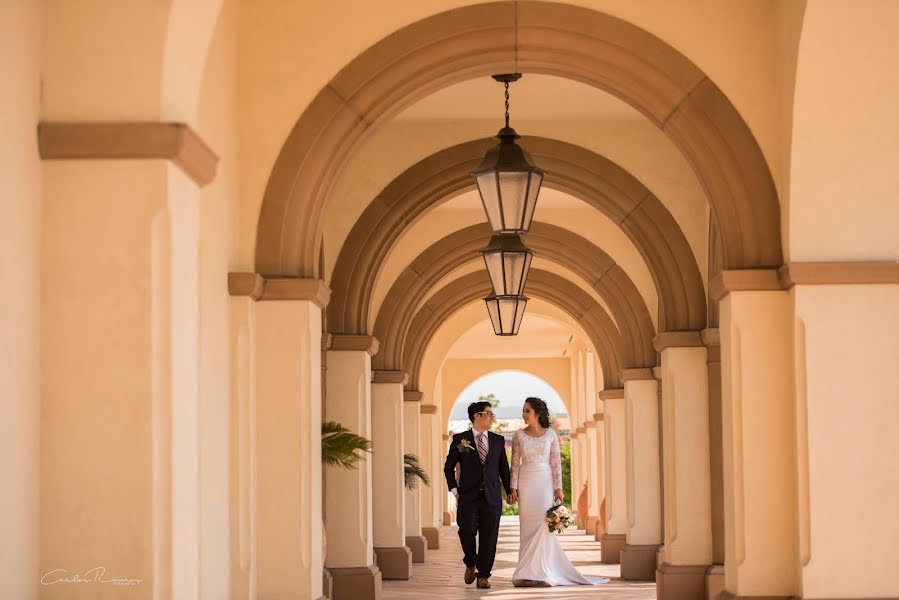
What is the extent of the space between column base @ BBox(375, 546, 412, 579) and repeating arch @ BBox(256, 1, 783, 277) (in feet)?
21.2

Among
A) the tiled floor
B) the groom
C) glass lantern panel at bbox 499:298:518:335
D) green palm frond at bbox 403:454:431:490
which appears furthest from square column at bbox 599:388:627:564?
glass lantern panel at bbox 499:298:518:335

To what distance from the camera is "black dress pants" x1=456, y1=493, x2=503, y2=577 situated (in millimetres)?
13117

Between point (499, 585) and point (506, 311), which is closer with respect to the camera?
point (506, 311)

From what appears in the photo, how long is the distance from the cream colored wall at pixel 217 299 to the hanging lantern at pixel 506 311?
504cm

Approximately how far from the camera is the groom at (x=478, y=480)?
13.2 m

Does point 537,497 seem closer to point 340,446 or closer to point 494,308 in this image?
point 494,308

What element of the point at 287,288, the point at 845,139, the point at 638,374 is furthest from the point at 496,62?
the point at 638,374

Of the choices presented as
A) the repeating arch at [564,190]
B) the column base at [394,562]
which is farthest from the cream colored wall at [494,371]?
the repeating arch at [564,190]

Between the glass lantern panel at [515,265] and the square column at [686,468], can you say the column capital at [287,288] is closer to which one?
the glass lantern panel at [515,265]

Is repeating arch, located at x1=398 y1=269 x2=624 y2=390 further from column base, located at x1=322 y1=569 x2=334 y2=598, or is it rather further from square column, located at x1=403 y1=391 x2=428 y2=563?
column base, located at x1=322 y1=569 x2=334 y2=598

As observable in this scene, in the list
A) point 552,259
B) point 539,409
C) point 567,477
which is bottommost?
point 567,477

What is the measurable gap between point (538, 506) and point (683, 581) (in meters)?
2.54

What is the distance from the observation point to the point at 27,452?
4.95 m

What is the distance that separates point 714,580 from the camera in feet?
34.5
